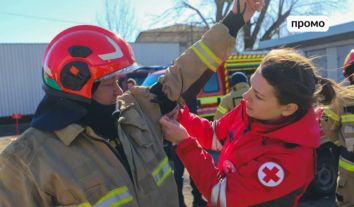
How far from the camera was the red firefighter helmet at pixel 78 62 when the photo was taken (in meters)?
1.45

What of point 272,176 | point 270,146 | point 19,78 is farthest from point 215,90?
point 19,78

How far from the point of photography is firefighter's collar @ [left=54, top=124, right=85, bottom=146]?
4.33ft

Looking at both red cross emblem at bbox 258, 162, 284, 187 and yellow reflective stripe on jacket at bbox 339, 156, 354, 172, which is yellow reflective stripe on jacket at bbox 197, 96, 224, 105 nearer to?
yellow reflective stripe on jacket at bbox 339, 156, 354, 172

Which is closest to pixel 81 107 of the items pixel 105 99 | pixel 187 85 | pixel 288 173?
pixel 105 99

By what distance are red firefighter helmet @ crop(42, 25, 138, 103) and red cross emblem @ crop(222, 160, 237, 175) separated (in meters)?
0.82

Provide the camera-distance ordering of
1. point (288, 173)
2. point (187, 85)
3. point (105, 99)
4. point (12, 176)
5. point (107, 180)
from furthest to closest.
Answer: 1. point (187, 85)
2. point (105, 99)
3. point (288, 173)
4. point (107, 180)
5. point (12, 176)

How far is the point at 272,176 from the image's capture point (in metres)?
1.49

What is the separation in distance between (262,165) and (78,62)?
1.08 m

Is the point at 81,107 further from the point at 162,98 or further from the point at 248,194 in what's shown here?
the point at 248,194

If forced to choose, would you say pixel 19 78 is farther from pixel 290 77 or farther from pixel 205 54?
pixel 290 77

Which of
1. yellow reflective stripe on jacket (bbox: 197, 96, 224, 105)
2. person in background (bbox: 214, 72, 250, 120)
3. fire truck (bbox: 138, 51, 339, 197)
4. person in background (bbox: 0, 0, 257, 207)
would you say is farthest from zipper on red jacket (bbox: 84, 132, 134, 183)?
yellow reflective stripe on jacket (bbox: 197, 96, 224, 105)

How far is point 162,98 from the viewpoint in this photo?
5.73 ft

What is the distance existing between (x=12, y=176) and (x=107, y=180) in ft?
1.31

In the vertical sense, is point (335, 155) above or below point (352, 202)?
above
